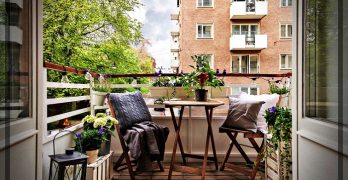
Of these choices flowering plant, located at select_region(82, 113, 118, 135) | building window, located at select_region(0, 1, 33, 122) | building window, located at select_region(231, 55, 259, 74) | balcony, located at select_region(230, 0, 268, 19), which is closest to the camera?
building window, located at select_region(0, 1, 33, 122)

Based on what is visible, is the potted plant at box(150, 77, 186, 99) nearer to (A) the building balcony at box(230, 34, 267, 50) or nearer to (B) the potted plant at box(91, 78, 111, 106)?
(B) the potted plant at box(91, 78, 111, 106)

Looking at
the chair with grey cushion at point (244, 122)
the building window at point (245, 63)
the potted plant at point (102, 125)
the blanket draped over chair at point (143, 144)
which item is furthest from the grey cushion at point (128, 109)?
the building window at point (245, 63)

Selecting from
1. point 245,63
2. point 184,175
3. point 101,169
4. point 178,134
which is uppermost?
point 245,63

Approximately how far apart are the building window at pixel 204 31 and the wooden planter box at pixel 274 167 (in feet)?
33.3

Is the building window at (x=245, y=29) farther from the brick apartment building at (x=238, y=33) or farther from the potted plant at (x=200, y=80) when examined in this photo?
the potted plant at (x=200, y=80)

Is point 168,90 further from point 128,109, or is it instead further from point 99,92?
point 99,92

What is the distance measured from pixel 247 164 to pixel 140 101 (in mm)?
1472

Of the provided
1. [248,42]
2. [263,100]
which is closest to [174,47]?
[248,42]

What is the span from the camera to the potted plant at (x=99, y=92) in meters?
3.35

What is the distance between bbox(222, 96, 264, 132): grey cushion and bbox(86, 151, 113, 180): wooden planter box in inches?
51.0

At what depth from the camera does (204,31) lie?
12.4m

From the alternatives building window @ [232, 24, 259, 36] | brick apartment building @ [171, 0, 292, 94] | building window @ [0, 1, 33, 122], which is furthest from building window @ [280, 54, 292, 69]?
building window @ [0, 1, 33, 122]

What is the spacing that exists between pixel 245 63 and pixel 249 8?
2350mm

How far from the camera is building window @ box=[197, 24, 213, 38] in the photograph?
12352 millimetres
